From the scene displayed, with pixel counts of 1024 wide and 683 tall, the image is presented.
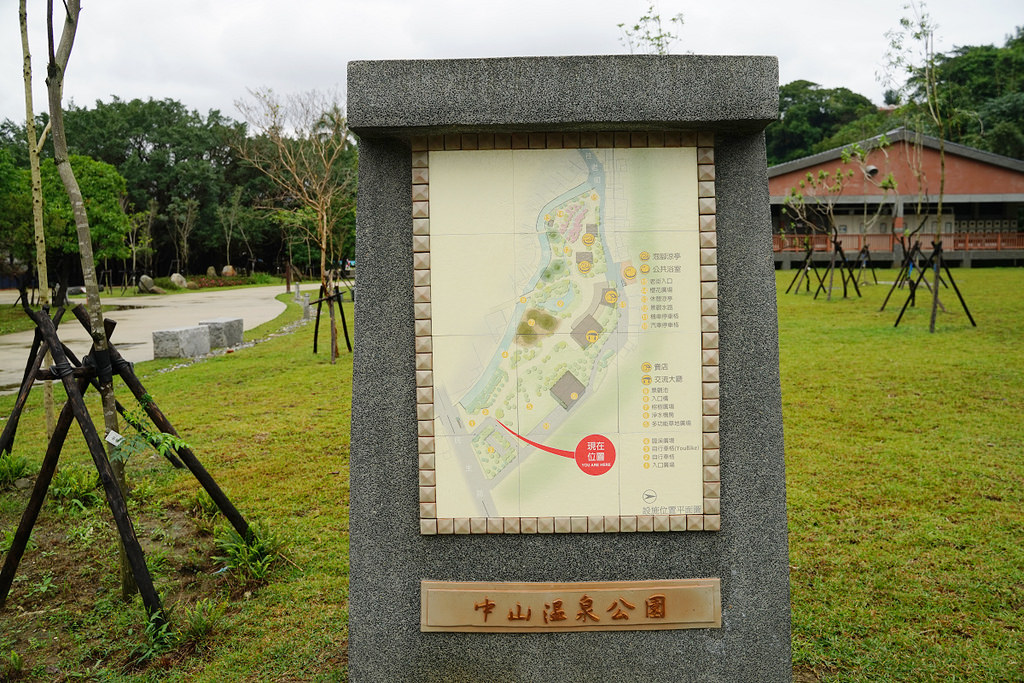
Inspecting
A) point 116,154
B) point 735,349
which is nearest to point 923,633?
point 735,349

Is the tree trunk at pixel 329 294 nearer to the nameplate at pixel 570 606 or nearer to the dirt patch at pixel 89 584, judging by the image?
the dirt patch at pixel 89 584

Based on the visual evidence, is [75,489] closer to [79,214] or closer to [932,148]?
[79,214]

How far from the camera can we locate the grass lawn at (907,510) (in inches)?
129

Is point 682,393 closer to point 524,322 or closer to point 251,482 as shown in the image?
point 524,322

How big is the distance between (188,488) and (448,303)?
144 inches

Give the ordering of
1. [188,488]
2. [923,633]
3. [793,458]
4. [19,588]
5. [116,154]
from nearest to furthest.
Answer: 1. [923,633]
2. [19,588]
3. [188,488]
4. [793,458]
5. [116,154]

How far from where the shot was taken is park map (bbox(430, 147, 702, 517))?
2.76 m

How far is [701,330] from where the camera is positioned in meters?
2.77

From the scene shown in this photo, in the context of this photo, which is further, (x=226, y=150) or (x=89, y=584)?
(x=226, y=150)

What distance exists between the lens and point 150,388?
9.50 m

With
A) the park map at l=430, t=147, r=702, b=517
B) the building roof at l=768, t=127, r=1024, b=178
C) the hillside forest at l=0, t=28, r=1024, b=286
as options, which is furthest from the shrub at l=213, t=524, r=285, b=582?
the hillside forest at l=0, t=28, r=1024, b=286

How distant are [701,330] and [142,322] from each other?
61.0ft

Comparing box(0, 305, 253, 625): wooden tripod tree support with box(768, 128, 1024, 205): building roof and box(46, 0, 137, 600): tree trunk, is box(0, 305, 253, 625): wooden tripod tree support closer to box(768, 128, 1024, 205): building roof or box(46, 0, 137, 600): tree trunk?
box(46, 0, 137, 600): tree trunk

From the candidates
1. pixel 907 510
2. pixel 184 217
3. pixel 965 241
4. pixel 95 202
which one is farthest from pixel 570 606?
pixel 184 217
